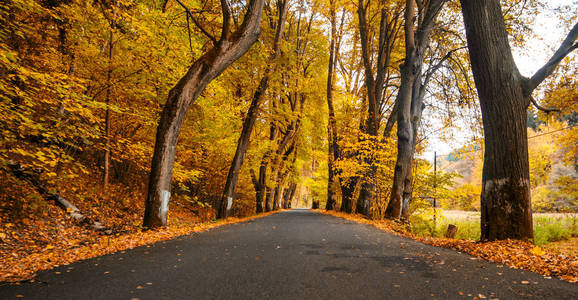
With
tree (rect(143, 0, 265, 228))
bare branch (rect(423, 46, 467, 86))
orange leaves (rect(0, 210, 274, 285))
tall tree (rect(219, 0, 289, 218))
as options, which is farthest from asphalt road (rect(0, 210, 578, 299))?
bare branch (rect(423, 46, 467, 86))

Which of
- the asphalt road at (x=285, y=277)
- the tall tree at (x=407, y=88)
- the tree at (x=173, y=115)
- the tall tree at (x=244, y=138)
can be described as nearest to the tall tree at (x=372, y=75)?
the tall tree at (x=407, y=88)

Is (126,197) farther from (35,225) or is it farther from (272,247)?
(272,247)

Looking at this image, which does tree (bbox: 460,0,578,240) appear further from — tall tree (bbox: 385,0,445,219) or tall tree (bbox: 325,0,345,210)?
tall tree (bbox: 325,0,345,210)

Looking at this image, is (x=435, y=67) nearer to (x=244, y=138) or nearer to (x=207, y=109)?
(x=244, y=138)

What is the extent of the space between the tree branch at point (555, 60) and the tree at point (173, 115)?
614 cm

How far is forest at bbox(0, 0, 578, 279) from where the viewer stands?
5051mm

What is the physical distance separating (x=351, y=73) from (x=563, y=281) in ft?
58.5

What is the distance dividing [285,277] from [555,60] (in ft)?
18.9

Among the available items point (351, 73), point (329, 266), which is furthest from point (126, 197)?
point (351, 73)

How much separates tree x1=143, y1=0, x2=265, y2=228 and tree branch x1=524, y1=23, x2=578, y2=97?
6.14 m

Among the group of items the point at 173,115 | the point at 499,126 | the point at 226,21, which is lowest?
the point at 499,126

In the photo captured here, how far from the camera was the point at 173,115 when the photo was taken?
21.4 feet

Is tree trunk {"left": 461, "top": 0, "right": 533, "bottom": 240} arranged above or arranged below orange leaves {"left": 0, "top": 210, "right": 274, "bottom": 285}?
above

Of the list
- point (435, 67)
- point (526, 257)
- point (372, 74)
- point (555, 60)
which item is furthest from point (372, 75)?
point (526, 257)
